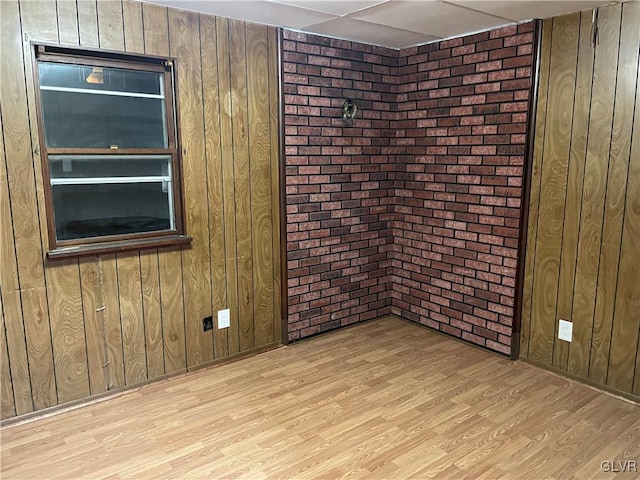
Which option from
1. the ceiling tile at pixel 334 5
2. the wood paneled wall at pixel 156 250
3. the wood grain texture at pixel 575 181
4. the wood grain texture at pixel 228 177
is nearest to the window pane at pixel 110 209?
the wood paneled wall at pixel 156 250

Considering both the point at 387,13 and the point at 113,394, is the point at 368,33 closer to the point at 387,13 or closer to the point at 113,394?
the point at 387,13

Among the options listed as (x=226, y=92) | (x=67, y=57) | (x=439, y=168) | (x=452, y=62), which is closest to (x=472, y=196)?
(x=439, y=168)

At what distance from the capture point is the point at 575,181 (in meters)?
3.04

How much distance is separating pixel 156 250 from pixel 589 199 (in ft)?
8.85

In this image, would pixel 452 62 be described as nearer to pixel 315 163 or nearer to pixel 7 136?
pixel 315 163

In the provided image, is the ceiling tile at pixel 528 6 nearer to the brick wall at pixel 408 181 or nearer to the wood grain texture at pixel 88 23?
the brick wall at pixel 408 181

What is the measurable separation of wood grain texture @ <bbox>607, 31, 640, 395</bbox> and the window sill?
2653 mm

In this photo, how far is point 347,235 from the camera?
4.00 m

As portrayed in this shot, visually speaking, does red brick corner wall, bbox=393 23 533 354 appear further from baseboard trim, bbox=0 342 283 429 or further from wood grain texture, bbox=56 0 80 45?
wood grain texture, bbox=56 0 80 45

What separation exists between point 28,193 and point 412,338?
2.84 metres

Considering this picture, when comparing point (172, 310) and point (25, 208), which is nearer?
point (25, 208)

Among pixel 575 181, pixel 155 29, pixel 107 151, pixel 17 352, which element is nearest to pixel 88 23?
pixel 155 29

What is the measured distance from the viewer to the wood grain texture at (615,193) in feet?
8.96

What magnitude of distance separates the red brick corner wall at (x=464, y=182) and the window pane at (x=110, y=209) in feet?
6.76
